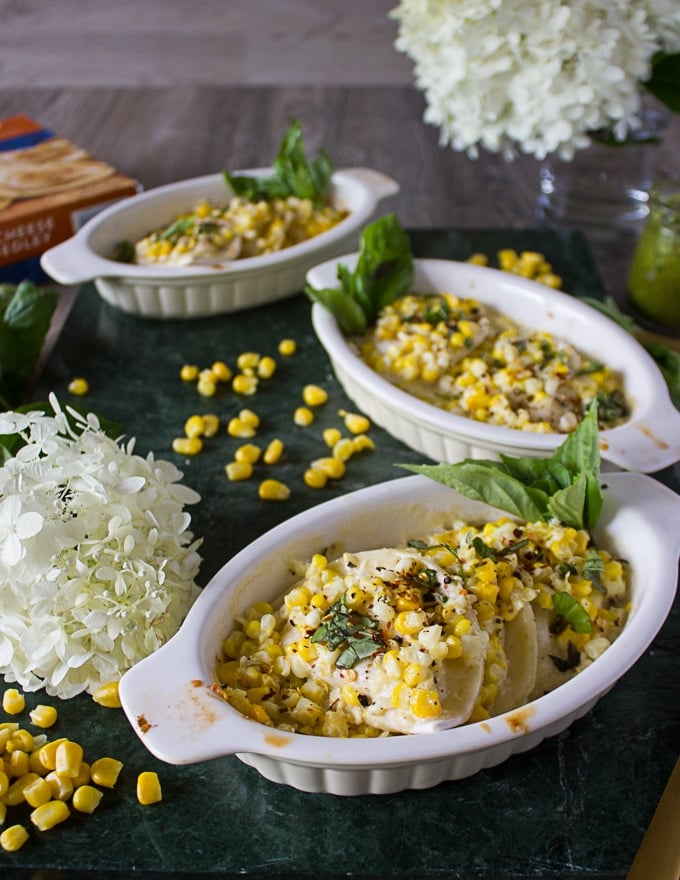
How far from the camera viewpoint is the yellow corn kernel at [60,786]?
185 centimetres

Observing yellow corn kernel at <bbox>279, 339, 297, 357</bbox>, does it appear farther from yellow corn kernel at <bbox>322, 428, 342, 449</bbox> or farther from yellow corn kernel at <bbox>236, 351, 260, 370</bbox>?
yellow corn kernel at <bbox>322, 428, 342, 449</bbox>

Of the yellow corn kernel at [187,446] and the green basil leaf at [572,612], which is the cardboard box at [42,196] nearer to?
the yellow corn kernel at [187,446]

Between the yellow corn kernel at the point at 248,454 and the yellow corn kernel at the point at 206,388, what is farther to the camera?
the yellow corn kernel at the point at 206,388

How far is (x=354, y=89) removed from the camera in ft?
16.6

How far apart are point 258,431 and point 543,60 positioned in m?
1.39

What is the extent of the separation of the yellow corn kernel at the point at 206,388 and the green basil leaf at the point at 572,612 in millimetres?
1334

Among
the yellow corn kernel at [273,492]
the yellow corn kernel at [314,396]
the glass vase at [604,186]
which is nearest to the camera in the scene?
the yellow corn kernel at [273,492]

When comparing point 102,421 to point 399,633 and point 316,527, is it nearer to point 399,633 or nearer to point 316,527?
point 316,527

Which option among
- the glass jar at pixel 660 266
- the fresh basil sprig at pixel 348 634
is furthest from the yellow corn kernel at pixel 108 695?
the glass jar at pixel 660 266

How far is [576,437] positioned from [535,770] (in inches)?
28.1

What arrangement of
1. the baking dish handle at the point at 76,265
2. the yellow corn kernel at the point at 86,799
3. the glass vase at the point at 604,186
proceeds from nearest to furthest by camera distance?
1. the yellow corn kernel at the point at 86,799
2. the baking dish handle at the point at 76,265
3. the glass vase at the point at 604,186

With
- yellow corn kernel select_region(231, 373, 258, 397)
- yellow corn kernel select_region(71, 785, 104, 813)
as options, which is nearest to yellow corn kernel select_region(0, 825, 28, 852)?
yellow corn kernel select_region(71, 785, 104, 813)

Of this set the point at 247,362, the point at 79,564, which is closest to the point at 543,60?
the point at 247,362

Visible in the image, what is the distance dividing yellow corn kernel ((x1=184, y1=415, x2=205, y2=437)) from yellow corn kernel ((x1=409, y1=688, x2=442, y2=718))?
4.12ft
